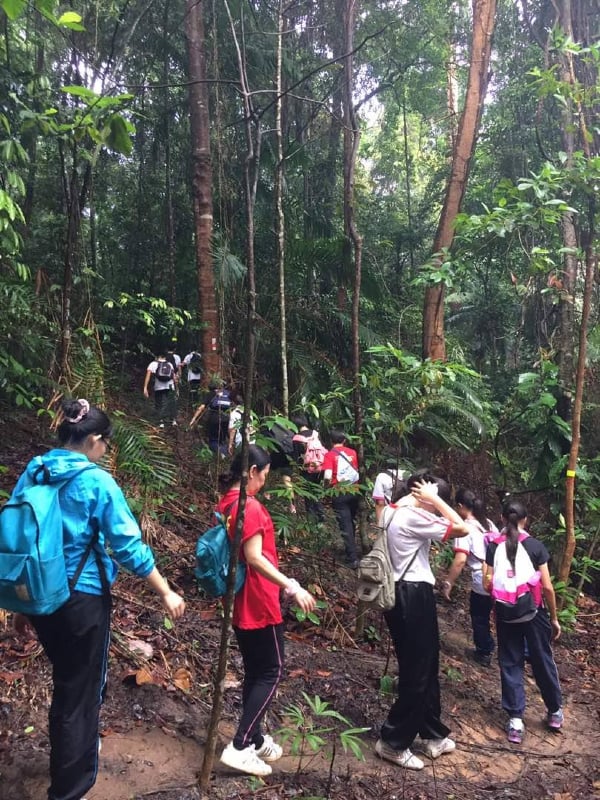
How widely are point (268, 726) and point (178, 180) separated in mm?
12196

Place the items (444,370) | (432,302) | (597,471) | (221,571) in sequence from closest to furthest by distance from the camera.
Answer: (221,571)
(444,370)
(597,471)
(432,302)

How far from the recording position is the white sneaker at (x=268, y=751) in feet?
10.4

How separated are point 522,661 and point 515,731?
471mm

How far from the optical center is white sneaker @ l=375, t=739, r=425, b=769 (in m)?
3.46

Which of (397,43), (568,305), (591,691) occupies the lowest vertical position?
(591,691)

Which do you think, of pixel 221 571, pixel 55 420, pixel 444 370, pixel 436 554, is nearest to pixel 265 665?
pixel 221 571

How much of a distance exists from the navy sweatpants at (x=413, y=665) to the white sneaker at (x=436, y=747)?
0.24 feet

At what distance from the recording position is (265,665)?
309 cm

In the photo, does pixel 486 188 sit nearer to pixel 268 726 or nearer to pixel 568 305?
pixel 568 305

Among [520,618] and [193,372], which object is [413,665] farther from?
[193,372]

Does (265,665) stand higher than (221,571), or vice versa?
(221,571)

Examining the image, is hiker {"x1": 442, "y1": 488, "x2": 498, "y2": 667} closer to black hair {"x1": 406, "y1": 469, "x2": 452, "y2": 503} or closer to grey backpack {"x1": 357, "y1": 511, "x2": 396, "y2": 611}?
black hair {"x1": 406, "y1": 469, "x2": 452, "y2": 503}

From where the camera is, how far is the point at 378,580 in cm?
348

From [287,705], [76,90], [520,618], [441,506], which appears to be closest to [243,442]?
[441,506]
